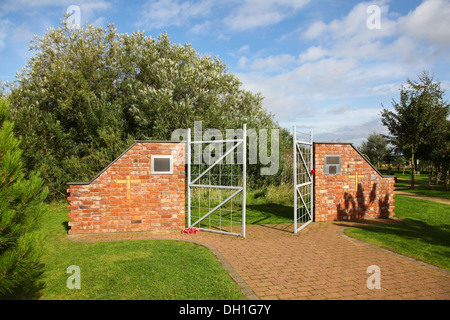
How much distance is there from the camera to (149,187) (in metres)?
8.00

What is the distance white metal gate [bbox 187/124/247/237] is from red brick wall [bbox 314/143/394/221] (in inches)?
107

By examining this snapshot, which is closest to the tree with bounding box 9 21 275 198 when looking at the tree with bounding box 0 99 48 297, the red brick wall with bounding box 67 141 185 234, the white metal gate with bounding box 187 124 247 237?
the white metal gate with bounding box 187 124 247 237

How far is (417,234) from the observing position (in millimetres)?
7777

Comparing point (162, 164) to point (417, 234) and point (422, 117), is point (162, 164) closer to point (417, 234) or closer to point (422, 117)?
point (417, 234)

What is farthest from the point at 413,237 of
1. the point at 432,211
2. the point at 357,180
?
the point at 432,211

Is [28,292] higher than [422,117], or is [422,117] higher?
[422,117]

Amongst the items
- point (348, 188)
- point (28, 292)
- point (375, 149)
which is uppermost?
point (375, 149)

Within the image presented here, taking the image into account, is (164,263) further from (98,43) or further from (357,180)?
(98,43)

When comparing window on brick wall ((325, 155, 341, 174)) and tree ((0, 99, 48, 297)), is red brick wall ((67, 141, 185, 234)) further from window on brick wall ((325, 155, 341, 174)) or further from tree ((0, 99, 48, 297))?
window on brick wall ((325, 155, 341, 174))

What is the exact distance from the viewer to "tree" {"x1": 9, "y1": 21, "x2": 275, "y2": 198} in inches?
554

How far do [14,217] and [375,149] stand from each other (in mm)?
41803

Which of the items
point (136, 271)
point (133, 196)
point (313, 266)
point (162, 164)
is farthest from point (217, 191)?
point (136, 271)

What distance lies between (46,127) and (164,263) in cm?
1252

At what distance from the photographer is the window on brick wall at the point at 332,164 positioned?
9.51 metres
